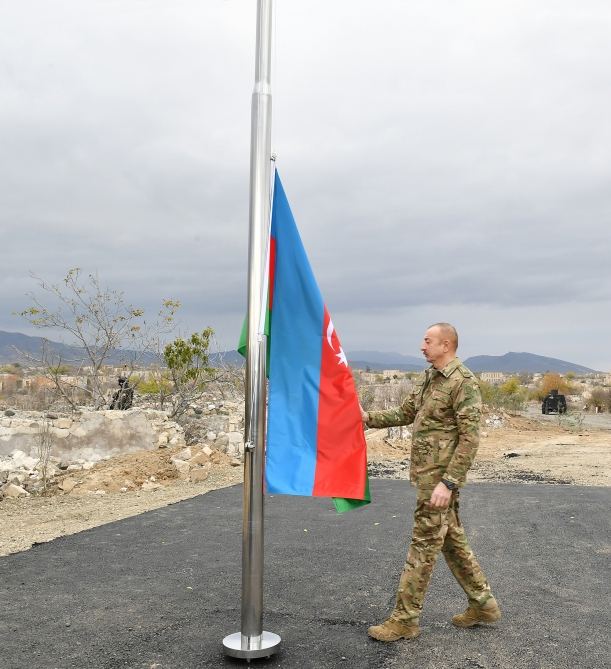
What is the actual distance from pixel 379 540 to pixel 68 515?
4.53 metres

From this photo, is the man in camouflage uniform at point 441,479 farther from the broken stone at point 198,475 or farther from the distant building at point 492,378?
the distant building at point 492,378

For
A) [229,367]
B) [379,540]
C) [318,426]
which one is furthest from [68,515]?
[229,367]

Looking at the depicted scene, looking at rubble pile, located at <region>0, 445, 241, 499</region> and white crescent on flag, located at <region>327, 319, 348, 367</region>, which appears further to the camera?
rubble pile, located at <region>0, 445, 241, 499</region>

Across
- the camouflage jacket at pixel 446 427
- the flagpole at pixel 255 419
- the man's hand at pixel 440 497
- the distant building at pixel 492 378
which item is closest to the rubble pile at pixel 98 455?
the flagpole at pixel 255 419

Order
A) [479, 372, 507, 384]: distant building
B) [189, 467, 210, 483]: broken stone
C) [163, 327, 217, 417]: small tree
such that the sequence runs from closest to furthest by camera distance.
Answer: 1. [189, 467, 210, 483]: broken stone
2. [163, 327, 217, 417]: small tree
3. [479, 372, 507, 384]: distant building

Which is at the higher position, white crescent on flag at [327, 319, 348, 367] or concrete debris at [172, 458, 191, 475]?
white crescent on flag at [327, 319, 348, 367]

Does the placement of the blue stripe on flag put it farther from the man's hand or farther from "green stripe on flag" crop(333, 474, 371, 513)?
the man's hand

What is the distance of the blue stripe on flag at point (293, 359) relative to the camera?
185 inches

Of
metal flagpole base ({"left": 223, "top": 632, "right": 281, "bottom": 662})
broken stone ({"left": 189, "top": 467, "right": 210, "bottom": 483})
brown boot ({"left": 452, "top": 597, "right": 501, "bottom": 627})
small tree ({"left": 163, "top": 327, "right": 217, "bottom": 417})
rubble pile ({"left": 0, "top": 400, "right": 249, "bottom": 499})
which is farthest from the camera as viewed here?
small tree ({"left": 163, "top": 327, "right": 217, "bottom": 417})

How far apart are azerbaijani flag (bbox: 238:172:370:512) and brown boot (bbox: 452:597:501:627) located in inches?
42.5

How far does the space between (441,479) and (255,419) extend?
1252mm

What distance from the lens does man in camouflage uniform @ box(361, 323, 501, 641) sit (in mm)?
4762

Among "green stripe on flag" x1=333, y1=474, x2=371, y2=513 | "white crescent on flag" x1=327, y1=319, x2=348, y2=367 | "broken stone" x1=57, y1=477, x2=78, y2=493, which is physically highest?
"white crescent on flag" x1=327, y1=319, x2=348, y2=367

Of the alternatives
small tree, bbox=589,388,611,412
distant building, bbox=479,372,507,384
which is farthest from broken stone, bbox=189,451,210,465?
distant building, bbox=479,372,507,384
